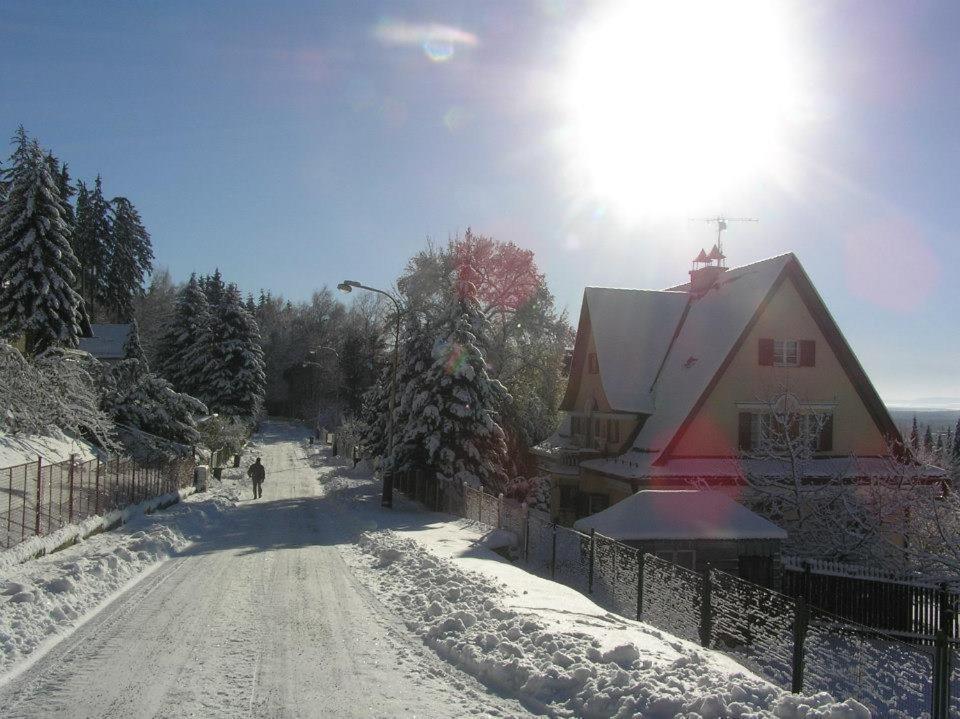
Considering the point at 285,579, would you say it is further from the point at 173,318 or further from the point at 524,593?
the point at 173,318

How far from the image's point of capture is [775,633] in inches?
416

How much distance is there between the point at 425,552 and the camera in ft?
52.7

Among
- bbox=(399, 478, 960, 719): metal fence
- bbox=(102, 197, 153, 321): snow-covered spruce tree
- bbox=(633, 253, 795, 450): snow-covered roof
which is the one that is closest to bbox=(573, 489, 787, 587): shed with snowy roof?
bbox=(399, 478, 960, 719): metal fence

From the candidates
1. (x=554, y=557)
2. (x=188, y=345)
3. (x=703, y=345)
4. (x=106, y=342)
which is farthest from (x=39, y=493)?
(x=106, y=342)

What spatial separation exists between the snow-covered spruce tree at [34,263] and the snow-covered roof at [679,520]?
25.7 metres

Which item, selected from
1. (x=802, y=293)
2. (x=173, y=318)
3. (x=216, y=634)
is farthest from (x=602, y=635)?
(x=173, y=318)

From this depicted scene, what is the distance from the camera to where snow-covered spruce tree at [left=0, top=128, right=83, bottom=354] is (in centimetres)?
3184

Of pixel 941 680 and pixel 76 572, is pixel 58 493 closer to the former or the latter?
pixel 76 572

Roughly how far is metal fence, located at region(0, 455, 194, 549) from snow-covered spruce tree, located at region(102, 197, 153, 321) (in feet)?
184

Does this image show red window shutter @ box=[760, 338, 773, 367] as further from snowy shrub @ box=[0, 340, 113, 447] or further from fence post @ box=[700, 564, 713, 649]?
snowy shrub @ box=[0, 340, 113, 447]

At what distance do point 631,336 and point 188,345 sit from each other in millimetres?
41757

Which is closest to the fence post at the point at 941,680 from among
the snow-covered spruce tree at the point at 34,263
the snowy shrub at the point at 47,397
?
the snowy shrub at the point at 47,397

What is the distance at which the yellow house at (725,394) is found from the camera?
26.1 meters

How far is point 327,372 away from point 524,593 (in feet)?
263
